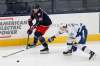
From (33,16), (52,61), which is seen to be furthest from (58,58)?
(33,16)

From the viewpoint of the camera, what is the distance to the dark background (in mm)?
7645

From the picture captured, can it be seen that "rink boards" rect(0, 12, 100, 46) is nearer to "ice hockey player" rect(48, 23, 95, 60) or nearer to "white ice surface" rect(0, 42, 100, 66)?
"white ice surface" rect(0, 42, 100, 66)

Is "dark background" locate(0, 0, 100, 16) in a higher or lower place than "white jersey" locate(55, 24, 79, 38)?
higher

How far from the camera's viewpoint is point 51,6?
7879 millimetres

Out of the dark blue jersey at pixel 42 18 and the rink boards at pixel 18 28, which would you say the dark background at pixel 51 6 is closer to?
the rink boards at pixel 18 28

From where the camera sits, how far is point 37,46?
286 inches

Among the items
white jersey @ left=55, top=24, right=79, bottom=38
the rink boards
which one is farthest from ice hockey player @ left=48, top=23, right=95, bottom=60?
the rink boards

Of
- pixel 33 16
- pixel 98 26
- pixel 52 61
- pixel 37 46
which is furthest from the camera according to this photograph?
pixel 98 26

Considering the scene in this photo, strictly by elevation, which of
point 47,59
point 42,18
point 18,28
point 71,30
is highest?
point 42,18

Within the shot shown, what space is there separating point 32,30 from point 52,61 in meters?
1.39

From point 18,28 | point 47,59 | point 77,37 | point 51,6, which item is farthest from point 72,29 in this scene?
point 51,6

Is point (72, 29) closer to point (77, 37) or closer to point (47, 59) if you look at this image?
point (77, 37)

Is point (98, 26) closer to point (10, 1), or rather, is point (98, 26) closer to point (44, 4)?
point (44, 4)

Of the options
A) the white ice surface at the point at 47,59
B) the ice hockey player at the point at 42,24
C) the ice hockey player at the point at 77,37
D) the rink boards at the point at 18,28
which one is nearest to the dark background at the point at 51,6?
the rink boards at the point at 18,28
